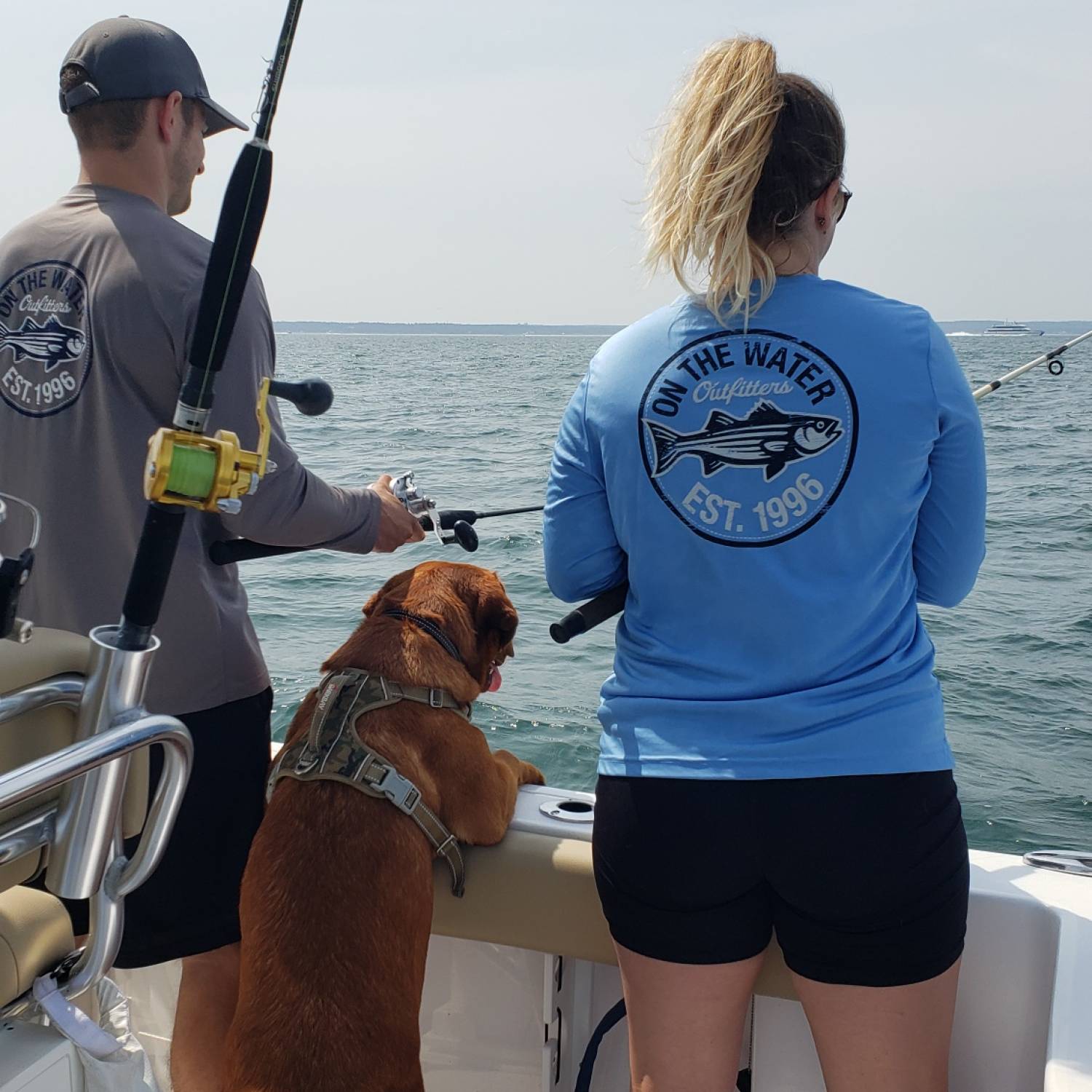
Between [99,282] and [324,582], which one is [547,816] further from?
[324,582]

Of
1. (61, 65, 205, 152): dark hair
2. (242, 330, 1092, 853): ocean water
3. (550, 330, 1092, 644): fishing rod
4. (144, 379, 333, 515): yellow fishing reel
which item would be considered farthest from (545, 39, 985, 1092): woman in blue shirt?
(242, 330, 1092, 853): ocean water

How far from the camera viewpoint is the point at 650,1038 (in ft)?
5.45

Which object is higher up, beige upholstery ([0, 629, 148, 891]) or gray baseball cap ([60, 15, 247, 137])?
gray baseball cap ([60, 15, 247, 137])

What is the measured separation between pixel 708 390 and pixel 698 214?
9.7 inches

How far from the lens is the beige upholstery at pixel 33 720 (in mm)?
1277

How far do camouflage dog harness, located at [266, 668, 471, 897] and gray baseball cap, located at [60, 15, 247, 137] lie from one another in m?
1.11

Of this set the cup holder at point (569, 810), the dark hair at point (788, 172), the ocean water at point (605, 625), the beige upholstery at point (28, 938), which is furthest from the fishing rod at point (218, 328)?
the ocean water at point (605, 625)

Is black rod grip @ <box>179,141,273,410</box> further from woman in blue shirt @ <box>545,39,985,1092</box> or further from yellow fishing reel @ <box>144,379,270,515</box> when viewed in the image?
woman in blue shirt @ <box>545,39,985,1092</box>

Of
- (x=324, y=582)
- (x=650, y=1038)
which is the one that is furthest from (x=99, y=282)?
(x=324, y=582)

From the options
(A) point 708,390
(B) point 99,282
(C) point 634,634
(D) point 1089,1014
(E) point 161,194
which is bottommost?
(D) point 1089,1014

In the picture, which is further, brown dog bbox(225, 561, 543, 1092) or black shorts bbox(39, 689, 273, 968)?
black shorts bbox(39, 689, 273, 968)

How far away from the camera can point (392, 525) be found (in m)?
2.33

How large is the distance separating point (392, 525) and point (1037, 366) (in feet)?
8.10

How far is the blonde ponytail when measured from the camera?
5.10 ft
